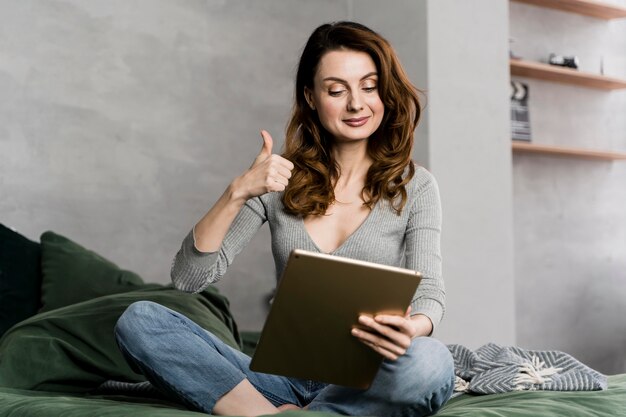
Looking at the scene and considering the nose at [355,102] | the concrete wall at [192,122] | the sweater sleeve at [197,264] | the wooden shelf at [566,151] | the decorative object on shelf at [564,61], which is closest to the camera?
the sweater sleeve at [197,264]

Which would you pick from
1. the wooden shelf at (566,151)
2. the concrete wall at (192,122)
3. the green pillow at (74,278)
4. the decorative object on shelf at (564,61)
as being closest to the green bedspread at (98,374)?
the green pillow at (74,278)

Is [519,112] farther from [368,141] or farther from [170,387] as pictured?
[170,387]

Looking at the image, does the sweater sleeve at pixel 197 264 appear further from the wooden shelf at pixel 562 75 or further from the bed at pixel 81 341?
the wooden shelf at pixel 562 75

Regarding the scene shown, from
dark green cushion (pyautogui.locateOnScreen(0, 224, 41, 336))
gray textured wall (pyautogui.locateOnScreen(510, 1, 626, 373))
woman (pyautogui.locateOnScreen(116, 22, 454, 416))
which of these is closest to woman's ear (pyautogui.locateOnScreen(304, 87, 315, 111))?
woman (pyautogui.locateOnScreen(116, 22, 454, 416))

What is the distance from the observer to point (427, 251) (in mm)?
1983

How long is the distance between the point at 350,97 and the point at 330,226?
0.31 metres

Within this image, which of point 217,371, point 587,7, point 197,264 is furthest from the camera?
point 587,7

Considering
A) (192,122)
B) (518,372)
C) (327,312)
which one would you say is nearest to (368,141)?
(518,372)

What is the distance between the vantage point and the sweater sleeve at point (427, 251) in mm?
1865

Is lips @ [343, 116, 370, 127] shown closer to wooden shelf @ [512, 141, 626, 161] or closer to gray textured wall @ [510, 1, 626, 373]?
wooden shelf @ [512, 141, 626, 161]

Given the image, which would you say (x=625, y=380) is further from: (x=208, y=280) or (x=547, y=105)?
(x=547, y=105)

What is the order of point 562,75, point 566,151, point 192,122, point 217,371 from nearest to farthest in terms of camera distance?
point 217,371 < point 192,122 < point 566,151 < point 562,75

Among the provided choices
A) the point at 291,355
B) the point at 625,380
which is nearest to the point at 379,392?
the point at 291,355

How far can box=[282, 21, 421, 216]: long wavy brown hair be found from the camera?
2.11 metres
